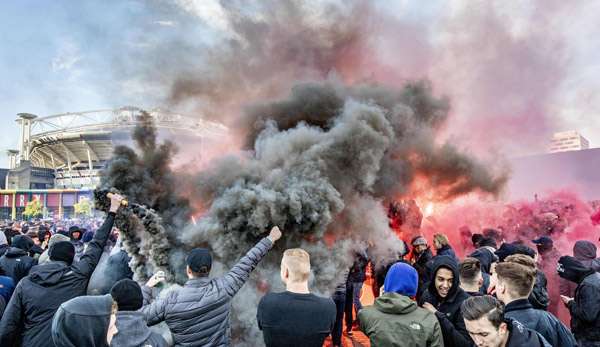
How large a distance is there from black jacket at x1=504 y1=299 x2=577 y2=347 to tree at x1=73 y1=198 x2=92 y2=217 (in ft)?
183

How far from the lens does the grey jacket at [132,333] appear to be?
267 centimetres

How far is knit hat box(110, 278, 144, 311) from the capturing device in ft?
8.86

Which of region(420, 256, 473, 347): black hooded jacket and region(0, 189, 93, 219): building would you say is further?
region(0, 189, 93, 219): building

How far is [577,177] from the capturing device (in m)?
20.8

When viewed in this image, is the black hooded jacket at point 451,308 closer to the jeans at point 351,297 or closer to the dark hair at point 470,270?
the dark hair at point 470,270

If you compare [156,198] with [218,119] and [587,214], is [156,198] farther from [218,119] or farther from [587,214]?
[587,214]

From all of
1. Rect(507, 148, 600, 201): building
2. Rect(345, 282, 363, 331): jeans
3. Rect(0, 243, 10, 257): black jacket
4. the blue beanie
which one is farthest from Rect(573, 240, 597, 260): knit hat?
Rect(507, 148, 600, 201): building

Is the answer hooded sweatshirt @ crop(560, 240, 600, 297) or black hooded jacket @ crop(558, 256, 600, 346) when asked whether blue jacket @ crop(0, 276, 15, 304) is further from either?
hooded sweatshirt @ crop(560, 240, 600, 297)

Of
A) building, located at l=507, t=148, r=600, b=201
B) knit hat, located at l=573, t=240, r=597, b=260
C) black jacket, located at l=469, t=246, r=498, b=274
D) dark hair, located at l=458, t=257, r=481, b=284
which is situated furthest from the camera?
building, located at l=507, t=148, r=600, b=201

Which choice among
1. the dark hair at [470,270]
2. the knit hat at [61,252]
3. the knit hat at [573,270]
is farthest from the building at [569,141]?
the knit hat at [61,252]

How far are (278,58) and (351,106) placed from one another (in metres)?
4.31

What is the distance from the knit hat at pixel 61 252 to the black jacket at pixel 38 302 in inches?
2.2

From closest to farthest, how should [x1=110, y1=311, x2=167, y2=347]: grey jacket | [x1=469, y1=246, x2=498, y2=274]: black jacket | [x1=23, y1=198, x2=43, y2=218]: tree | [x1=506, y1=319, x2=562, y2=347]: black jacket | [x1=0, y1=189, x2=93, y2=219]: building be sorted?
1. [x1=506, y1=319, x2=562, y2=347]: black jacket
2. [x1=110, y1=311, x2=167, y2=347]: grey jacket
3. [x1=469, y1=246, x2=498, y2=274]: black jacket
4. [x1=23, y1=198, x2=43, y2=218]: tree
5. [x1=0, y1=189, x2=93, y2=219]: building

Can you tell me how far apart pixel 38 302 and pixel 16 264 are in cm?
240
